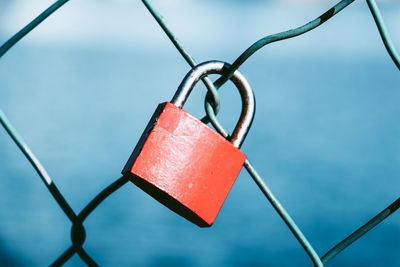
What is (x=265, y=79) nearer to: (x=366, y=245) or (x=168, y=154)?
(x=366, y=245)

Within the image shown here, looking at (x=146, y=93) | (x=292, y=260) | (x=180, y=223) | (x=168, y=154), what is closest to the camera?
(x=168, y=154)

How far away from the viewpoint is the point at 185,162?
50 centimetres

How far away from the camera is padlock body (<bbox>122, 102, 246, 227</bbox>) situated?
1.60ft

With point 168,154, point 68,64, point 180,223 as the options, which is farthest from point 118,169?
point 68,64

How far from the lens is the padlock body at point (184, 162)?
0.49 meters

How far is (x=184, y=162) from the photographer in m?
0.50

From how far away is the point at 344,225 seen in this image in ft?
6.95

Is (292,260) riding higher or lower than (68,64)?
lower

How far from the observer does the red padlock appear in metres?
0.49

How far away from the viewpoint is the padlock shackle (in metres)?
0.53

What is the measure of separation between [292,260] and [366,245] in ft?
1.23

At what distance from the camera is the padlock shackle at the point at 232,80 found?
53cm

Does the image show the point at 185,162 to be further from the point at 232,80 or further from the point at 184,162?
the point at 232,80

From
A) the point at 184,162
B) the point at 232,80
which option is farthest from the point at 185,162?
the point at 232,80
